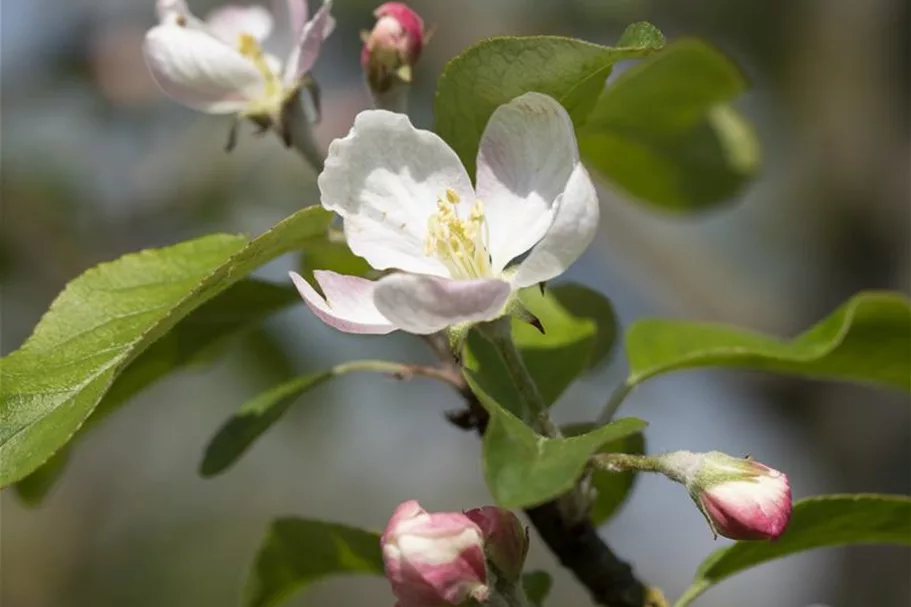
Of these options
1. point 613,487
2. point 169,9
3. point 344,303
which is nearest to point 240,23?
point 169,9

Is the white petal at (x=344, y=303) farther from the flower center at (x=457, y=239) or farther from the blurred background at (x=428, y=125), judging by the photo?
the blurred background at (x=428, y=125)

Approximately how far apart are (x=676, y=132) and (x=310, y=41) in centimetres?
57

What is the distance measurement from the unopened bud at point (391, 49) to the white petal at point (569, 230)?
24 centimetres

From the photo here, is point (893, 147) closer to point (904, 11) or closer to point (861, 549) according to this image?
point (904, 11)

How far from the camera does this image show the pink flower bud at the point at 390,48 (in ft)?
2.83

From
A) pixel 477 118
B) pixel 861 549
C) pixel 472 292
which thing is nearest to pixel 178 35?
pixel 477 118

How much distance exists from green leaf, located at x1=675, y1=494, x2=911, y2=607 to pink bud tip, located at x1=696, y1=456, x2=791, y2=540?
0.76 feet

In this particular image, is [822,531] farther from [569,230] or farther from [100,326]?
[100,326]

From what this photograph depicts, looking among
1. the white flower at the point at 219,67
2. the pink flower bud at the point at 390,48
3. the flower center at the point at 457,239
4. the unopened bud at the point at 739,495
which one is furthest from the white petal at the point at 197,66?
the unopened bud at the point at 739,495

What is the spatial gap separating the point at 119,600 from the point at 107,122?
77.9 inches

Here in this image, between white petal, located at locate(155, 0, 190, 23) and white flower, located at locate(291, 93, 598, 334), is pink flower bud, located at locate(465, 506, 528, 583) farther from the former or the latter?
white petal, located at locate(155, 0, 190, 23)

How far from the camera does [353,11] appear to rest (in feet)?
11.6

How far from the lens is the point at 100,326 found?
2.45 ft

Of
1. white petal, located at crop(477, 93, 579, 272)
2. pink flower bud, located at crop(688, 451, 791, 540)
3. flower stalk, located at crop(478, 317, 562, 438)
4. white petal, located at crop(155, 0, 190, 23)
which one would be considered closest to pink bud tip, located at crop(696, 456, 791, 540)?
pink flower bud, located at crop(688, 451, 791, 540)
